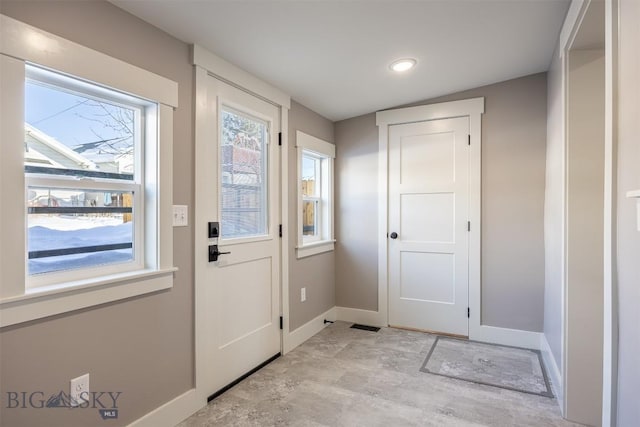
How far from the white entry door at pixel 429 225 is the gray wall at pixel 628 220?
2099 mm

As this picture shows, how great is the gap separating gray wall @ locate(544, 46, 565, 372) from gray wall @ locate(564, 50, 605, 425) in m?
0.11

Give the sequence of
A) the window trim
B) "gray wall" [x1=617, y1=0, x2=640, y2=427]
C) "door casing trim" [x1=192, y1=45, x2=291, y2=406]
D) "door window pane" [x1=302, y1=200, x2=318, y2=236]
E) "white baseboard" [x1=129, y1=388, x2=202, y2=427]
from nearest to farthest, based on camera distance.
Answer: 1. "gray wall" [x1=617, y1=0, x2=640, y2=427]
2. the window trim
3. "white baseboard" [x1=129, y1=388, x2=202, y2=427]
4. "door casing trim" [x1=192, y1=45, x2=291, y2=406]
5. "door window pane" [x1=302, y1=200, x2=318, y2=236]

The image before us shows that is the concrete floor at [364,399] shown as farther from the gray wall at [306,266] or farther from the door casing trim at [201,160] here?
the gray wall at [306,266]

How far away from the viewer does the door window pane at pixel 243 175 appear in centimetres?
238

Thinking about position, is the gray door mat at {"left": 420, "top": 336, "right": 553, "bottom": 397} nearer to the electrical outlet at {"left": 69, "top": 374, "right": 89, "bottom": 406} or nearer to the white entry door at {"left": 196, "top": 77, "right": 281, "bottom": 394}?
the white entry door at {"left": 196, "top": 77, "right": 281, "bottom": 394}

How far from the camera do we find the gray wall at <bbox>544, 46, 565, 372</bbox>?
86.3 inches

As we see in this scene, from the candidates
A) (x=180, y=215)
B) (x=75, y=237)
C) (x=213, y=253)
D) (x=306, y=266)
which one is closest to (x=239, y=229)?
(x=213, y=253)

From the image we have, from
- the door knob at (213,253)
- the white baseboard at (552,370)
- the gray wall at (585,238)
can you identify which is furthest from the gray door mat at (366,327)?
the door knob at (213,253)

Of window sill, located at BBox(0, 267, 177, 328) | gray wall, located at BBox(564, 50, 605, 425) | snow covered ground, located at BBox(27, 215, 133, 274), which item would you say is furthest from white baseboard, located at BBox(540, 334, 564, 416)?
snow covered ground, located at BBox(27, 215, 133, 274)

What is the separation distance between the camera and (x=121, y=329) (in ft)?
5.49

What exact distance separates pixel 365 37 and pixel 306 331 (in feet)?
8.30

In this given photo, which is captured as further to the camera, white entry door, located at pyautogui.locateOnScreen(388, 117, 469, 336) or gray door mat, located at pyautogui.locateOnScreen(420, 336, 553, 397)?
white entry door, located at pyautogui.locateOnScreen(388, 117, 469, 336)

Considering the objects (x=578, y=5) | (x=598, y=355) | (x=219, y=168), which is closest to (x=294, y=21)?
(x=219, y=168)

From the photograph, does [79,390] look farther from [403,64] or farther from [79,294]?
[403,64]
